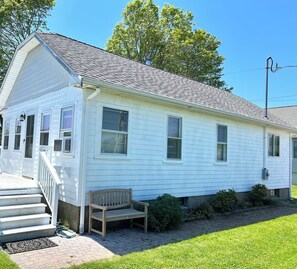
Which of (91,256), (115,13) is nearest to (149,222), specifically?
(91,256)

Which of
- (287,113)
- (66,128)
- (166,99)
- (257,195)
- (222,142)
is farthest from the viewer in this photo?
(287,113)

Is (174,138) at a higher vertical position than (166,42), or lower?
lower

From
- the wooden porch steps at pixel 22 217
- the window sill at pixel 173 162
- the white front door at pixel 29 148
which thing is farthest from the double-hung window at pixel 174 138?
the white front door at pixel 29 148

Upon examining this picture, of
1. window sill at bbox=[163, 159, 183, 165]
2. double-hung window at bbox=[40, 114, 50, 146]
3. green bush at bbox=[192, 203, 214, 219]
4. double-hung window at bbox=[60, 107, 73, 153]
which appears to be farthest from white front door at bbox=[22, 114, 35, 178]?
green bush at bbox=[192, 203, 214, 219]

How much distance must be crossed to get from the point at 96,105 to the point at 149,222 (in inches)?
120

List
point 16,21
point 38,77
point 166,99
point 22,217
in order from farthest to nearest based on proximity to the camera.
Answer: point 16,21
point 38,77
point 166,99
point 22,217

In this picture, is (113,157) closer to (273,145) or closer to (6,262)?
(6,262)

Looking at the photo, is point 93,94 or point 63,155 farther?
point 63,155

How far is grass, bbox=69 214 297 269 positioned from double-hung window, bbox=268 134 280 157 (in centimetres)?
649

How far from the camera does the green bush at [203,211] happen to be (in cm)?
869

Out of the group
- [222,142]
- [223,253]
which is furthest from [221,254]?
[222,142]

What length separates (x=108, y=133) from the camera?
718cm

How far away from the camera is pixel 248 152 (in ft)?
37.8

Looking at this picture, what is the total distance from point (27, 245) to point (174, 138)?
491cm
